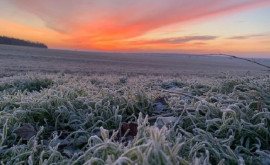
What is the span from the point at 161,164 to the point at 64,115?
4.67 feet

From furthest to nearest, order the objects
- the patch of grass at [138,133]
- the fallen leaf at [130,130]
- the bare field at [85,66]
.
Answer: the bare field at [85,66] → the fallen leaf at [130,130] → the patch of grass at [138,133]

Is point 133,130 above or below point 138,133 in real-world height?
below

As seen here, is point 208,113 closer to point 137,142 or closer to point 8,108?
point 137,142

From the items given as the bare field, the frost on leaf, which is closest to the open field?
the frost on leaf

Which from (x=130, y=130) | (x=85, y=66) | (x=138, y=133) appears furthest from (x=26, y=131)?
(x=85, y=66)

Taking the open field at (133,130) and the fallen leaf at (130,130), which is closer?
the open field at (133,130)

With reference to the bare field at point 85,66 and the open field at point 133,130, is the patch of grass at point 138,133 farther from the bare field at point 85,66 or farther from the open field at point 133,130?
the bare field at point 85,66

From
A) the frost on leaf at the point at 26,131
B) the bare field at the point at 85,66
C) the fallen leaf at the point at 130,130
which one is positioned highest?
the fallen leaf at the point at 130,130

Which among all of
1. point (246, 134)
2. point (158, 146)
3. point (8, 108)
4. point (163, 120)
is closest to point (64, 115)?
point (8, 108)

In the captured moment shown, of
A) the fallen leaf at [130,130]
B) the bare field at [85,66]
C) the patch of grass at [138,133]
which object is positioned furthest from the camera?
the bare field at [85,66]

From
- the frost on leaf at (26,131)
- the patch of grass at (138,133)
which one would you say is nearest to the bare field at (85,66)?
the patch of grass at (138,133)

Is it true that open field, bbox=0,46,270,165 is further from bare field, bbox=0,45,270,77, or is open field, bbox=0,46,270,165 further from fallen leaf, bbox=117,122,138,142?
bare field, bbox=0,45,270,77

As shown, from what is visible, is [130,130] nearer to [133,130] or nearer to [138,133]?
[133,130]

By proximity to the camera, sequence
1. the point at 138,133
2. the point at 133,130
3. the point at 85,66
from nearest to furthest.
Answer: the point at 138,133, the point at 133,130, the point at 85,66
